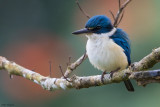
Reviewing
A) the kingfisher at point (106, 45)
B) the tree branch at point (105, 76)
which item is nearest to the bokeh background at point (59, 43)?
the kingfisher at point (106, 45)

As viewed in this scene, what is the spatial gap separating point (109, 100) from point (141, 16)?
296 centimetres

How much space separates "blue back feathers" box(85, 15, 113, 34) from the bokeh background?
2349mm

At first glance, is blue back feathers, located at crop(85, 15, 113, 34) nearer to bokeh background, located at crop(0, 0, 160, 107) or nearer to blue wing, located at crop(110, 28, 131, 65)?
blue wing, located at crop(110, 28, 131, 65)

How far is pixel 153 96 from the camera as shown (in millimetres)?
7281

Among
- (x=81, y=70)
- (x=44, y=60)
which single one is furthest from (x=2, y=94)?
(x=81, y=70)

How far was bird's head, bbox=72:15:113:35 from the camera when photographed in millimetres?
4582

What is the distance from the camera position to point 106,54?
14.3 feet

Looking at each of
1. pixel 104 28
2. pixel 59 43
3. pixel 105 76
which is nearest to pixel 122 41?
pixel 104 28

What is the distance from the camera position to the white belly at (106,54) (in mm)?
4375

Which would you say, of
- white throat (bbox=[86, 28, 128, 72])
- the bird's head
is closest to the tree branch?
white throat (bbox=[86, 28, 128, 72])

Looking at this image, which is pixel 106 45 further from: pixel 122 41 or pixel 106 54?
pixel 122 41

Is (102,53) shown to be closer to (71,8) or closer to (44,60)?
(44,60)

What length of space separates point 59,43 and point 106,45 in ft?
24.4

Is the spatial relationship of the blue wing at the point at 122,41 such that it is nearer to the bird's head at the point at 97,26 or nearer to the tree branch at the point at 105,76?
the bird's head at the point at 97,26
